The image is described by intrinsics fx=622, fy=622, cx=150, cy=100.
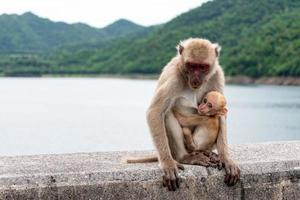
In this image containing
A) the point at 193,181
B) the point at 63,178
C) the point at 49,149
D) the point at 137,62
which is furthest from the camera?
the point at 137,62

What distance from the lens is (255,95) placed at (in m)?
92.8

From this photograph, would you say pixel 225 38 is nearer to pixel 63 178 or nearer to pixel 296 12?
pixel 296 12

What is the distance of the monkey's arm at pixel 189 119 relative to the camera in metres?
5.18

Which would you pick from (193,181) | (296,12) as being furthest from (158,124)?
(296,12)

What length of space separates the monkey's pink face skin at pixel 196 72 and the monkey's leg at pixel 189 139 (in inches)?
15.0

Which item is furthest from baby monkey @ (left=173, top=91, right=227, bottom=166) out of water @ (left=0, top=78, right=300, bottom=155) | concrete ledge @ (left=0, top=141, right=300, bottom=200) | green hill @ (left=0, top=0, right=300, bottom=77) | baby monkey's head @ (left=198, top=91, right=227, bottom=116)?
green hill @ (left=0, top=0, right=300, bottom=77)

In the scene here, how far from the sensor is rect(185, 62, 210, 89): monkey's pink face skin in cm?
502

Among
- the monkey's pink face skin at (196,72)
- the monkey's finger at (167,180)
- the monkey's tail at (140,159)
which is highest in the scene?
the monkey's pink face skin at (196,72)

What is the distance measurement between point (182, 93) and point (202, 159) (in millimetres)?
574

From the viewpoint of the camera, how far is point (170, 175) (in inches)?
187

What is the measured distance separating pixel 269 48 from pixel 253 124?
63.7m

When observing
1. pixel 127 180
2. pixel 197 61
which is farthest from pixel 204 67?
pixel 127 180

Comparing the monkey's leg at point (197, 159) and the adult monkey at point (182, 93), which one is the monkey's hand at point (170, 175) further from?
the monkey's leg at point (197, 159)

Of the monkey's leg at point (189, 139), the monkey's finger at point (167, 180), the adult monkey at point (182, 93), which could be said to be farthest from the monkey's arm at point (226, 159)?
the monkey's finger at point (167, 180)
